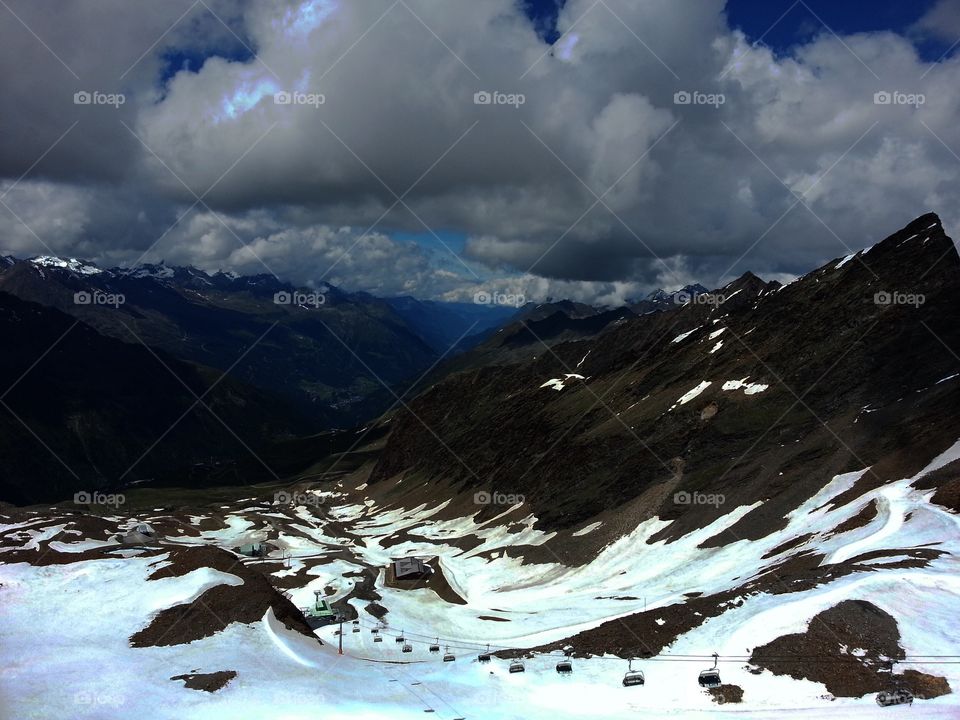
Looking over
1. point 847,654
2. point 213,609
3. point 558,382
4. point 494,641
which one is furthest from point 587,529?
point 558,382

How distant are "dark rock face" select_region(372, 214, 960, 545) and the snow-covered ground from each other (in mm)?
5579

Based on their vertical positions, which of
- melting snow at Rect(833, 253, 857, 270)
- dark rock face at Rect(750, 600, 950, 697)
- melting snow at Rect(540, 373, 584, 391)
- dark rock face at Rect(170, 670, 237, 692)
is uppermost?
melting snow at Rect(833, 253, 857, 270)

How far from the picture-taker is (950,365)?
→ 88188mm

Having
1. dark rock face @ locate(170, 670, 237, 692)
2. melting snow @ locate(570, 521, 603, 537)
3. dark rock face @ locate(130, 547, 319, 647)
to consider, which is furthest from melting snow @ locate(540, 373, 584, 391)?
dark rock face @ locate(170, 670, 237, 692)

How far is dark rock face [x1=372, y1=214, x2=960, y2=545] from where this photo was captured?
8281 centimetres

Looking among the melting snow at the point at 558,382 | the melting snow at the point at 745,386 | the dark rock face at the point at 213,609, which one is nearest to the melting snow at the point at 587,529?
the melting snow at the point at 745,386

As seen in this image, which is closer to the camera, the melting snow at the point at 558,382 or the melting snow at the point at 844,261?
the melting snow at the point at 844,261

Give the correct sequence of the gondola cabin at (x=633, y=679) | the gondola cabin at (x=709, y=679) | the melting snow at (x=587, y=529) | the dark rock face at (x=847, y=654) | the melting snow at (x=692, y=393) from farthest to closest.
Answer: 1. the melting snow at (x=692, y=393)
2. the melting snow at (x=587, y=529)
3. the gondola cabin at (x=633, y=679)
4. the gondola cabin at (x=709, y=679)
5. the dark rock face at (x=847, y=654)

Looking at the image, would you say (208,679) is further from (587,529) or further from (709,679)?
(587,529)

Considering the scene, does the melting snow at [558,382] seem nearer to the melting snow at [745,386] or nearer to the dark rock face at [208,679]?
the melting snow at [745,386]

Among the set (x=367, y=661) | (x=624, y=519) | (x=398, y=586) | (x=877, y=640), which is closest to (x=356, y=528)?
(x=398, y=586)

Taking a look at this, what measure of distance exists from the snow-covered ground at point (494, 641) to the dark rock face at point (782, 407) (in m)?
5.58

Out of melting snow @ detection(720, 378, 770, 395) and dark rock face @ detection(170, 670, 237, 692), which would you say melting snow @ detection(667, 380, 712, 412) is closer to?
melting snow @ detection(720, 378, 770, 395)

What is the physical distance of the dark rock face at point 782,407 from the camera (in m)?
82.8
